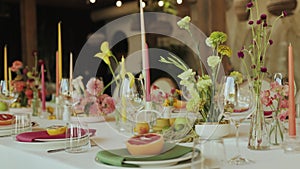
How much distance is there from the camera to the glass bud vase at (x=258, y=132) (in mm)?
1223

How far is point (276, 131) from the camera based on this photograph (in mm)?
1275

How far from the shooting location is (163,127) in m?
1.48

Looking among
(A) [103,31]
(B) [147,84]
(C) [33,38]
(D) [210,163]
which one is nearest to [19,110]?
(B) [147,84]

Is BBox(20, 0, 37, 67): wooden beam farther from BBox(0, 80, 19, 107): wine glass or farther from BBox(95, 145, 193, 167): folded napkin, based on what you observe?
BBox(95, 145, 193, 167): folded napkin

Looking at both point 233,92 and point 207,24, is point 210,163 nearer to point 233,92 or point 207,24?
point 233,92

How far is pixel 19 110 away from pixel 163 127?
130 cm

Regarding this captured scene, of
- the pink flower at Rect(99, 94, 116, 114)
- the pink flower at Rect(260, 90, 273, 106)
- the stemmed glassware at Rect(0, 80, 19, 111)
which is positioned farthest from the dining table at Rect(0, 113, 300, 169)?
the stemmed glassware at Rect(0, 80, 19, 111)

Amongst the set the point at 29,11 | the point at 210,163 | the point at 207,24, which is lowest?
the point at 210,163

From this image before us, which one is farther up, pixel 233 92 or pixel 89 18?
pixel 89 18

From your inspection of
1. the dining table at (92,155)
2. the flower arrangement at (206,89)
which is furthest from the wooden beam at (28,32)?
the flower arrangement at (206,89)

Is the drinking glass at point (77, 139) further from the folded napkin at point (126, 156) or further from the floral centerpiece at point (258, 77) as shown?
the floral centerpiece at point (258, 77)

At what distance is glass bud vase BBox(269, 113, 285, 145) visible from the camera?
4.17ft

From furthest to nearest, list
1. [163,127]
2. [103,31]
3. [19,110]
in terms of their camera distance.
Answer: [103,31]
[19,110]
[163,127]

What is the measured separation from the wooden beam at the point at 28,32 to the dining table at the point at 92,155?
4.34m
